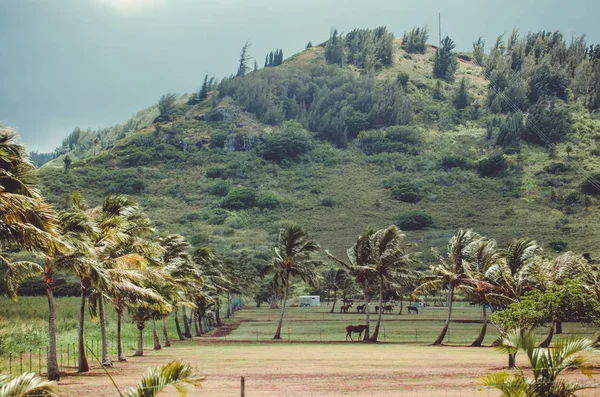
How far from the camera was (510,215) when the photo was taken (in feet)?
439

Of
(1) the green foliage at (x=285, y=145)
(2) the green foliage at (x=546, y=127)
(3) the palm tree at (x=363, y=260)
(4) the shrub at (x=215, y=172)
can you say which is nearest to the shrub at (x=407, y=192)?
(1) the green foliage at (x=285, y=145)

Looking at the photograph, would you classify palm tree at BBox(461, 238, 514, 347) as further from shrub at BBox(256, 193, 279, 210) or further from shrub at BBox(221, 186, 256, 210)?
shrub at BBox(221, 186, 256, 210)

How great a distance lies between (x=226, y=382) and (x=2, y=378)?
46.7 feet

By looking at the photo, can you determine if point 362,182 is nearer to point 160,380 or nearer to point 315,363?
point 315,363

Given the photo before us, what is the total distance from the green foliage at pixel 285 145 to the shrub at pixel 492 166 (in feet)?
158

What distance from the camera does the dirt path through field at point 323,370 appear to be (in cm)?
2250

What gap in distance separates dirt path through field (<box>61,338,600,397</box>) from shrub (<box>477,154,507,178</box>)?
128 meters

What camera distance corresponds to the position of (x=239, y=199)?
15725 centimetres

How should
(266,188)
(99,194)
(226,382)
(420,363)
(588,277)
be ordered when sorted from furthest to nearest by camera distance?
(266,188) → (99,194) → (588,277) → (420,363) → (226,382)

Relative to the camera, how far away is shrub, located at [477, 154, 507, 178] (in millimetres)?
165500

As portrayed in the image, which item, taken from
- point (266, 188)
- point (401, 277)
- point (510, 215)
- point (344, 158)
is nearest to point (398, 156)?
point (344, 158)

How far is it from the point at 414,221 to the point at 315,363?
107 m

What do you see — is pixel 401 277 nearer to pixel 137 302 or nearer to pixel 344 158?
pixel 137 302

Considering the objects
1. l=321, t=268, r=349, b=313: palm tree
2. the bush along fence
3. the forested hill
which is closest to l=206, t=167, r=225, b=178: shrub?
the forested hill
